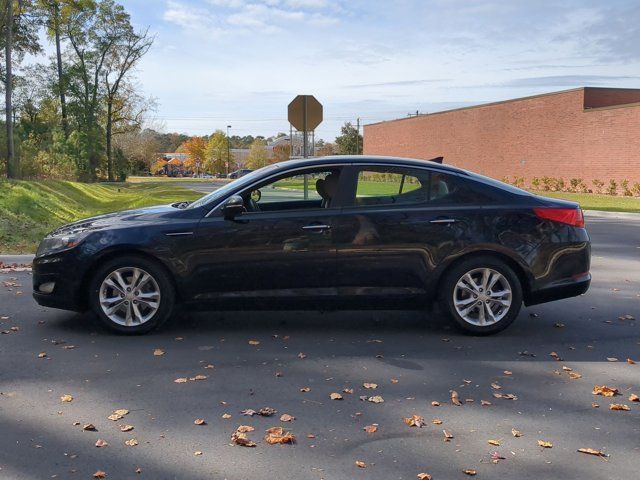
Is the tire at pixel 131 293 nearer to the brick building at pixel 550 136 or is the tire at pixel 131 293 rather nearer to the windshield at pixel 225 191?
the windshield at pixel 225 191

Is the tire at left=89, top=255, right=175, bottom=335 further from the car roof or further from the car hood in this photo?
the car roof

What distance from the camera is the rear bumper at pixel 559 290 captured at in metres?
6.13

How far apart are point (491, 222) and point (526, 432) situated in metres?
2.51

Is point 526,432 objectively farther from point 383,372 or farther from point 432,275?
point 432,275

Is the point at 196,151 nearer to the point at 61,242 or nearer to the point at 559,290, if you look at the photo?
the point at 61,242

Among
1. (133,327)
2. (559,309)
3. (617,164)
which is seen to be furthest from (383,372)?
(617,164)

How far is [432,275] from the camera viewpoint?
605 centimetres

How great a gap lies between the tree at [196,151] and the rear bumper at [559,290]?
4505 inches

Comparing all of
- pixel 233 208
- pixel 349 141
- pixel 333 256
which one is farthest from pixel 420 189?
pixel 349 141

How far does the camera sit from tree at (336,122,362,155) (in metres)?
86.3

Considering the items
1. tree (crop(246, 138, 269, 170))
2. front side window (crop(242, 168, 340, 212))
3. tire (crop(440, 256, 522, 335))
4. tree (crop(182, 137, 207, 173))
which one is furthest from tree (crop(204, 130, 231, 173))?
tire (crop(440, 256, 522, 335))

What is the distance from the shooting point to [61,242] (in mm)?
6051

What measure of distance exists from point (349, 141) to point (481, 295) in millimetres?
82699

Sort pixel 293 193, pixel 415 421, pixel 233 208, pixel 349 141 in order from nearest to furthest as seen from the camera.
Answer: pixel 415 421, pixel 233 208, pixel 293 193, pixel 349 141
